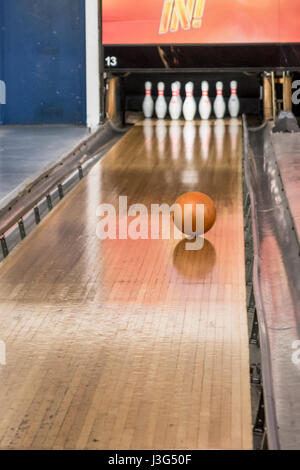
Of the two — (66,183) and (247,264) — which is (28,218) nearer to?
(66,183)

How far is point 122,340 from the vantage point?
7.67 feet

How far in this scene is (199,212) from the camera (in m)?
3.43

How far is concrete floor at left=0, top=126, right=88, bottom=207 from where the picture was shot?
514 cm

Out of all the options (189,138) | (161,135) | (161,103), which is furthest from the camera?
(161,103)

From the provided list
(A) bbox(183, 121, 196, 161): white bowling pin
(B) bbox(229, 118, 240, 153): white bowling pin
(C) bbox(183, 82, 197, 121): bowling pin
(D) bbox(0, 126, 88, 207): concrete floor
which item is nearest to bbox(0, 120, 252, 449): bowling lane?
(D) bbox(0, 126, 88, 207): concrete floor

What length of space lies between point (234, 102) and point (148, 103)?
2.87ft

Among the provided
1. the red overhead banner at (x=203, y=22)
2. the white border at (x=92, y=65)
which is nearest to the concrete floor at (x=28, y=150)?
the white border at (x=92, y=65)

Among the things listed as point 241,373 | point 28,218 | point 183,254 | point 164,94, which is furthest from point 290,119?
point 241,373

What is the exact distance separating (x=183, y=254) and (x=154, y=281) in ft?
1.22

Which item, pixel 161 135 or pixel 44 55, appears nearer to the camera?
pixel 161 135

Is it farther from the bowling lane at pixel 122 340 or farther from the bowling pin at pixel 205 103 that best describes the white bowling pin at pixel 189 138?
the bowling lane at pixel 122 340

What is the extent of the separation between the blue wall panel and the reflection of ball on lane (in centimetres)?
479

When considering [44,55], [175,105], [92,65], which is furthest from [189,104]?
[44,55]

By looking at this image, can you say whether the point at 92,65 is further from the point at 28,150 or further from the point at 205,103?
the point at 28,150
